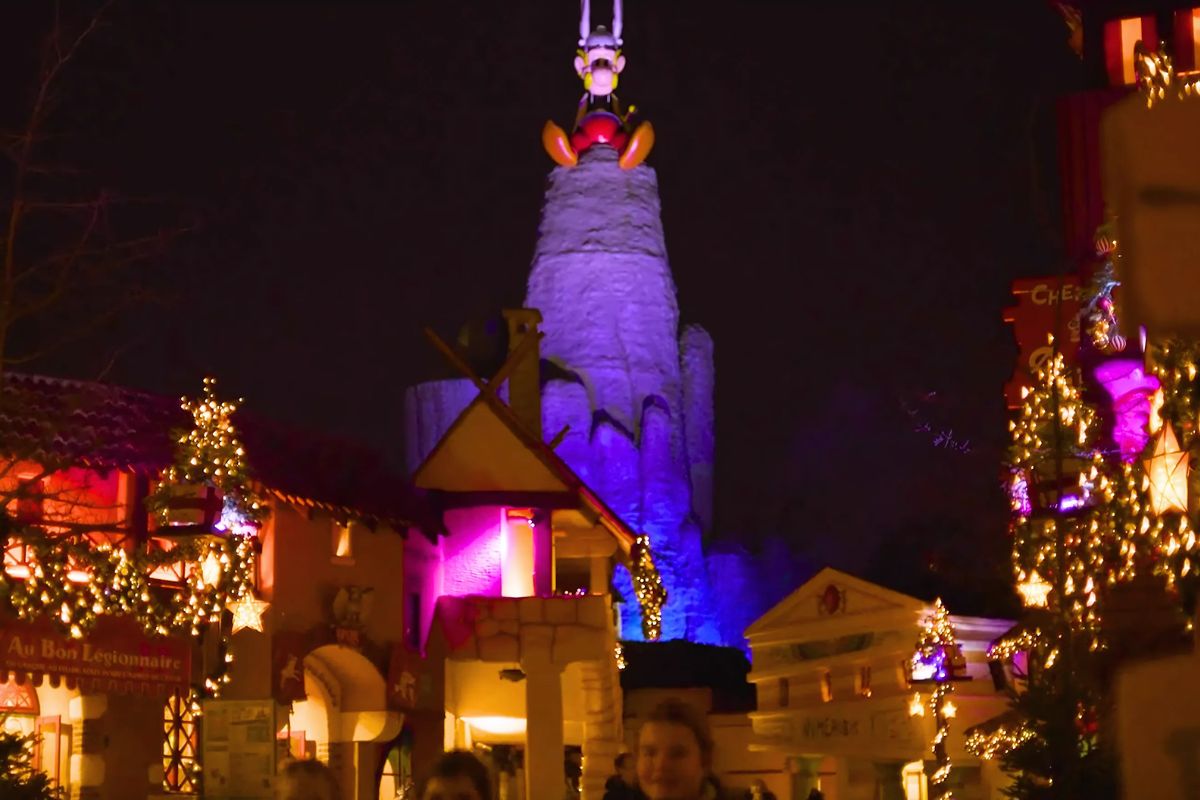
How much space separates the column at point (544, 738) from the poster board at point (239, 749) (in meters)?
19.1

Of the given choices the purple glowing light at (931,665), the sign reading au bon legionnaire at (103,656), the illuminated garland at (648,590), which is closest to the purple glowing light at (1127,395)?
the purple glowing light at (931,665)

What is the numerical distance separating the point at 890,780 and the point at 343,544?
18934 mm

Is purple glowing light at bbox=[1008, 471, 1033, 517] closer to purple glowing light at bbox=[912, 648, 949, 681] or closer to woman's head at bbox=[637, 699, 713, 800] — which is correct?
purple glowing light at bbox=[912, 648, 949, 681]

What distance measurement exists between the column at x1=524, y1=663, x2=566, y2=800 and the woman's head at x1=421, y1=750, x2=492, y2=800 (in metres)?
24.4

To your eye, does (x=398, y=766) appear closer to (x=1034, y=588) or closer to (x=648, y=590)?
(x=648, y=590)

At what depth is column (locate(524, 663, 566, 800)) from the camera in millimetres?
31047

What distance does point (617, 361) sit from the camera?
6481 centimetres

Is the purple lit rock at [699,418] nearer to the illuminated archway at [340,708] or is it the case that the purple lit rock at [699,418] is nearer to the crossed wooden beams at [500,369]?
the crossed wooden beams at [500,369]

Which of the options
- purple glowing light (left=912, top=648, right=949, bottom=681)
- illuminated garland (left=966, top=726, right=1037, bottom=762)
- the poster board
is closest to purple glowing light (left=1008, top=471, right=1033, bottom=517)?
illuminated garland (left=966, top=726, right=1037, bottom=762)

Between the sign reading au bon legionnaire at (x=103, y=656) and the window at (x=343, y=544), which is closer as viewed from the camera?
the sign reading au bon legionnaire at (x=103, y=656)

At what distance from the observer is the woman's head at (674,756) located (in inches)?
226

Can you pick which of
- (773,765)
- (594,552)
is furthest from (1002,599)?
(594,552)

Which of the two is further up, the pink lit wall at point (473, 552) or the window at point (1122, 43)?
the window at point (1122, 43)

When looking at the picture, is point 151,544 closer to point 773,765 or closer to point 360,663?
point 360,663
